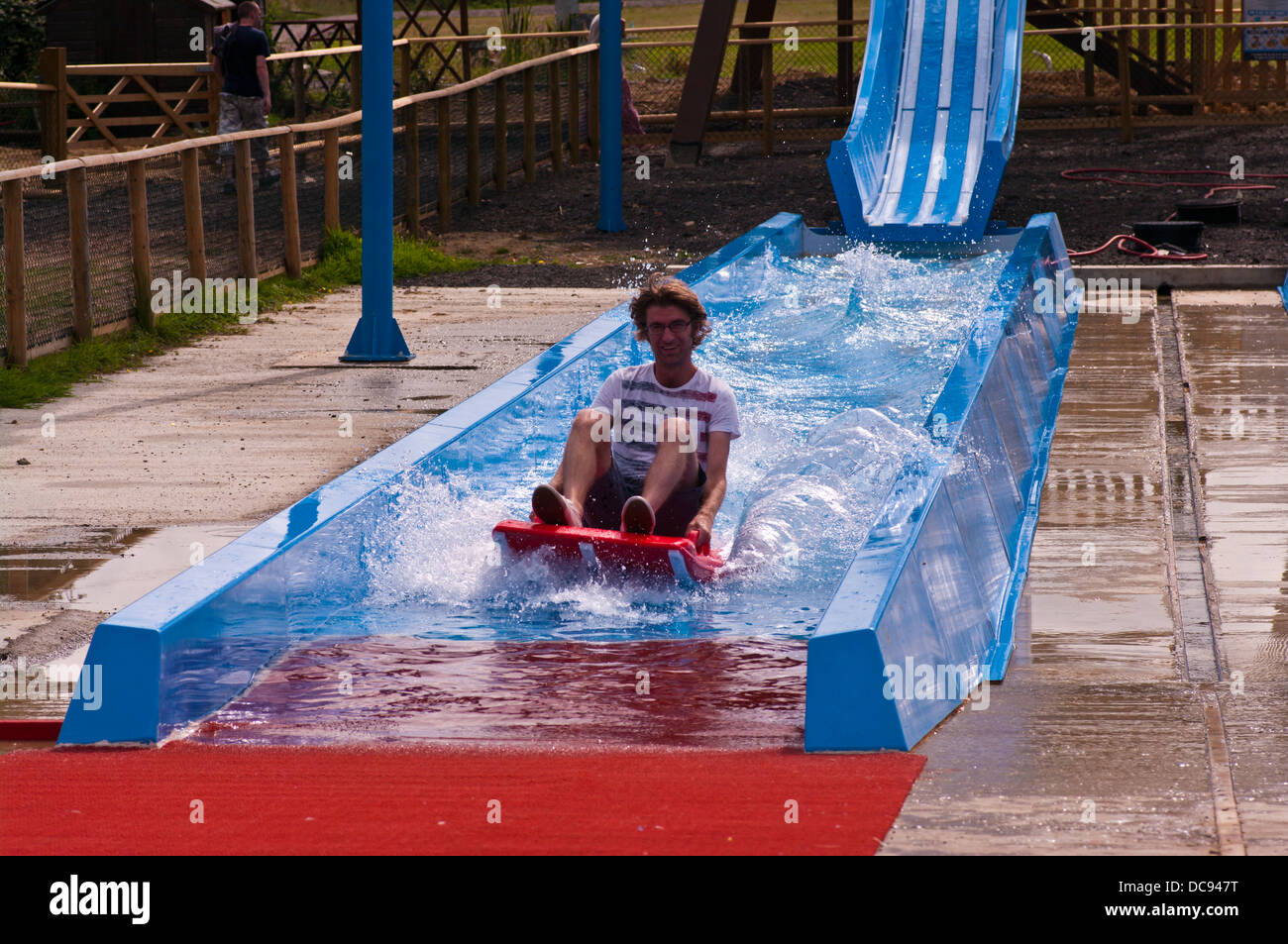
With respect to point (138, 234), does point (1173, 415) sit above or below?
below

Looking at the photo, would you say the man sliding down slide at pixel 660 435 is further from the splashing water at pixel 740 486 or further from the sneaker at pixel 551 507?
the splashing water at pixel 740 486

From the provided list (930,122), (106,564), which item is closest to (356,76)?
(930,122)

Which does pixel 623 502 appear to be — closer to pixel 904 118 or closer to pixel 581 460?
pixel 581 460

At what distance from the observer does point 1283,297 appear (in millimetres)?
12297

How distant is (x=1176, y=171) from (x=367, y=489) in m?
13.2

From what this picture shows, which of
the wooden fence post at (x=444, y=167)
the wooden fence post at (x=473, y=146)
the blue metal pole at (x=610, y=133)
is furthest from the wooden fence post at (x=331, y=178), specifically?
the wooden fence post at (x=473, y=146)

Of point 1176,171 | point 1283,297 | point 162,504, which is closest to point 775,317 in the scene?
point 1283,297

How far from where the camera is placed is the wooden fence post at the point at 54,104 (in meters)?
17.5

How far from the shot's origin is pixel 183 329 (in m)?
11.5

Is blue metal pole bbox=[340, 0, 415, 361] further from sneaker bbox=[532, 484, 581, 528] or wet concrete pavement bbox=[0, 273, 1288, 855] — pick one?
sneaker bbox=[532, 484, 581, 528]

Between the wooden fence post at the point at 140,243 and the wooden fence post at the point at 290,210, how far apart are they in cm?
186

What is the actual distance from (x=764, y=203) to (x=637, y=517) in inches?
434
